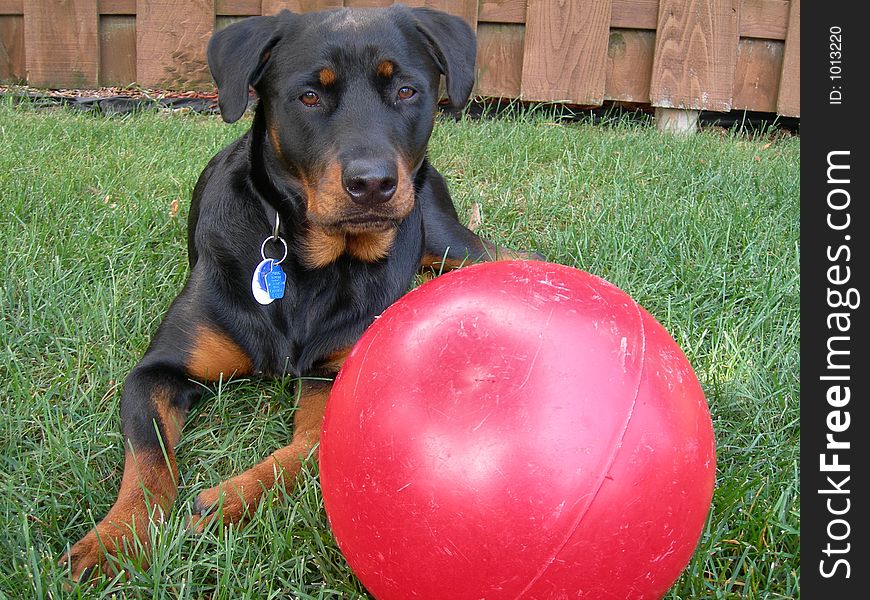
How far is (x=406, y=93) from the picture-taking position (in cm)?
252

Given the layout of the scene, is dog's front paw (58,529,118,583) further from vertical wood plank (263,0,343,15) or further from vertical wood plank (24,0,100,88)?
vertical wood plank (24,0,100,88)

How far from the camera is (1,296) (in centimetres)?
283

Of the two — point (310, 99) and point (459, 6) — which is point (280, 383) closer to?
point (310, 99)

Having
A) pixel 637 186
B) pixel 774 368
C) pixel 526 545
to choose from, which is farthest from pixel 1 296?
pixel 637 186

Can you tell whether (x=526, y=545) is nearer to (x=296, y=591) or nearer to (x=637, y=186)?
(x=296, y=591)

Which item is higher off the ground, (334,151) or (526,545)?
(334,151)

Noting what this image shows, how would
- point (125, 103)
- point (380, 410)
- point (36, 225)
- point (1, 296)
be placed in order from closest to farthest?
point (380, 410) → point (1, 296) → point (36, 225) → point (125, 103)

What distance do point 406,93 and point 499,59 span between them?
11.4ft

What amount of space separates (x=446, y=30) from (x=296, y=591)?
5.93 ft

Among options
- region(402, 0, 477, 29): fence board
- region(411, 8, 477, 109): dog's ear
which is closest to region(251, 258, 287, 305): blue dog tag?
region(411, 8, 477, 109): dog's ear

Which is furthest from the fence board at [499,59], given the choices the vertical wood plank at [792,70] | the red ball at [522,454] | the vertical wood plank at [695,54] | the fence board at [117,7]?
the red ball at [522,454]

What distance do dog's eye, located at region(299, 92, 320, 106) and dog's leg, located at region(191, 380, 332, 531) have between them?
3.01 ft

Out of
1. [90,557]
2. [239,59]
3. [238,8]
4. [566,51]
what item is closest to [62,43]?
[238,8]

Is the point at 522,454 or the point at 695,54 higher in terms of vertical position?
the point at 695,54
